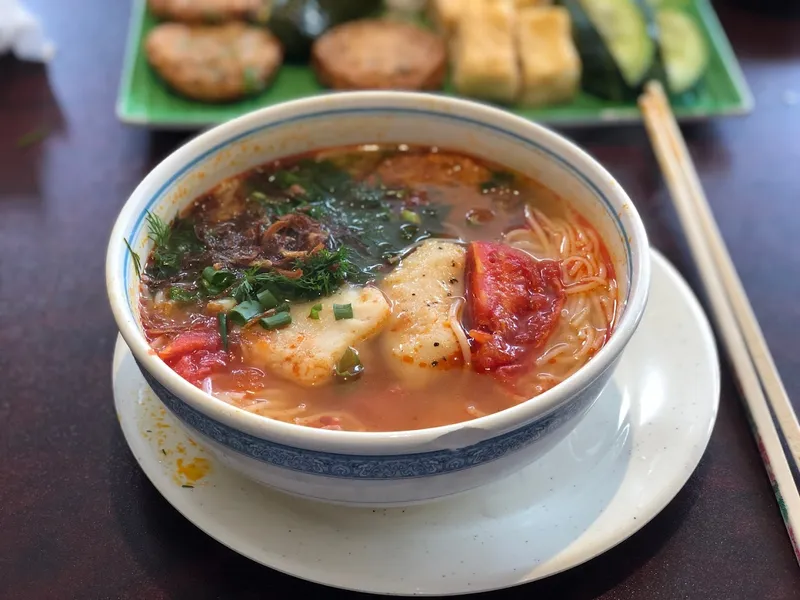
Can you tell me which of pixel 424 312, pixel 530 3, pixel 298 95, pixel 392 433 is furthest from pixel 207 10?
pixel 392 433

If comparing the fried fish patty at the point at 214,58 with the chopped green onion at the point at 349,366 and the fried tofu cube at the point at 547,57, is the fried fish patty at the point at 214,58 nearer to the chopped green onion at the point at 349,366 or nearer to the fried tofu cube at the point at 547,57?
the fried tofu cube at the point at 547,57

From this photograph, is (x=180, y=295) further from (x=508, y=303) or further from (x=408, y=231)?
(x=508, y=303)

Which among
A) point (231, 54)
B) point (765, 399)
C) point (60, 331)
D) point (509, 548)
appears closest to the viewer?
point (509, 548)

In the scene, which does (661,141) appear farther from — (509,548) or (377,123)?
(509,548)

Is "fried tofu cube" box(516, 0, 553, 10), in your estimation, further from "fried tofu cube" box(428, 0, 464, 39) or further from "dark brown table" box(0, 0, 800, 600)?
"dark brown table" box(0, 0, 800, 600)

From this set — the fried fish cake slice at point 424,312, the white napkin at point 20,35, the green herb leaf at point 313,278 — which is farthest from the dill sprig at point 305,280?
the white napkin at point 20,35

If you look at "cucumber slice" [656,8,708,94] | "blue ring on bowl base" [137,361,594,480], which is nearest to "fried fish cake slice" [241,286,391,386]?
"blue ring on bowl base" [137,361,594,480]

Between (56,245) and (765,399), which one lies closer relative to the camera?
(765,399)

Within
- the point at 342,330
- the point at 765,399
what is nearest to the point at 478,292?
the point at 342,330
